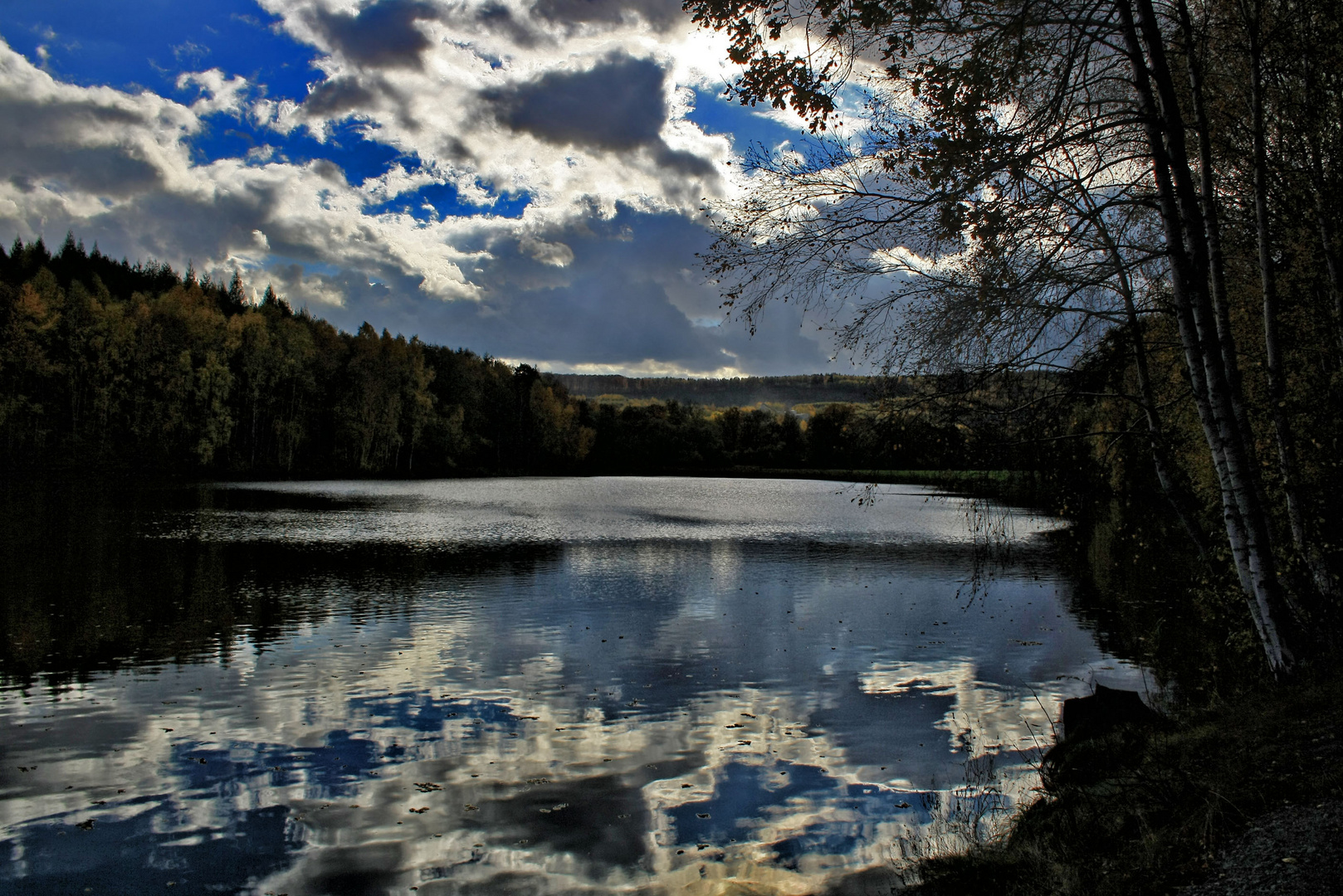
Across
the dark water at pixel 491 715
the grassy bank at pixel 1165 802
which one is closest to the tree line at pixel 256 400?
the dark water at pixel 491 715

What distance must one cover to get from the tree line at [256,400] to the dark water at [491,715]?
4695 centimetres

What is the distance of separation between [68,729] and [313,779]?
3618 mm

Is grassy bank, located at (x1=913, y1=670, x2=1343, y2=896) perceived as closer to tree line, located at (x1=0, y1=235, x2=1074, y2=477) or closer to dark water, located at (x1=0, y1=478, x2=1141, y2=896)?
dark water, located at (x1=0, y1=478, x2=1141, y2=896)

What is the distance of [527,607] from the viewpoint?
58.0 ft

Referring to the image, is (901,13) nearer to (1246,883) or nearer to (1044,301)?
(1044,301)

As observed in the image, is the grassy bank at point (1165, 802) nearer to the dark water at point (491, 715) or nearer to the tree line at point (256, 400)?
the dark water at point (491, 715)

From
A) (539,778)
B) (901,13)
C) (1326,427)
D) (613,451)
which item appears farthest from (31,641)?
(613,451)

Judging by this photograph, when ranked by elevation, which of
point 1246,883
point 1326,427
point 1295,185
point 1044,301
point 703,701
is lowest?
point 703,701

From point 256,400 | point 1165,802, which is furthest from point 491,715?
Result: point 256,400

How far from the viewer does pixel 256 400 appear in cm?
8669

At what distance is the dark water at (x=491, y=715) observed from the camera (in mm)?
6672

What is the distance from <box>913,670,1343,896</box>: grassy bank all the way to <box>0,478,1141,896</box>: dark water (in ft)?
3.32

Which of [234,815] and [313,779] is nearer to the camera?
[234,815]

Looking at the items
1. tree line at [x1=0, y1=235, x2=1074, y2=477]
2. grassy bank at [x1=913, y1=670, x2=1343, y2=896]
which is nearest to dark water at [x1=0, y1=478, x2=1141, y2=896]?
grassy bank at [x1=913, y1=670, x2=1343, y2=896]
